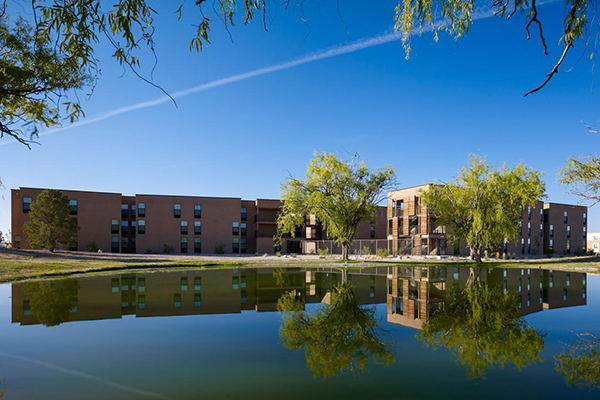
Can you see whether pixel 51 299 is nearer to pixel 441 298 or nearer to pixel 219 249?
pixel 441 298

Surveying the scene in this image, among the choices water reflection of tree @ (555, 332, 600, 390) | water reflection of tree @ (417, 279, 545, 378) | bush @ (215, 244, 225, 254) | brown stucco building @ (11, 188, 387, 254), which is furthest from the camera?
bush @ (215, 244, 225, 254)


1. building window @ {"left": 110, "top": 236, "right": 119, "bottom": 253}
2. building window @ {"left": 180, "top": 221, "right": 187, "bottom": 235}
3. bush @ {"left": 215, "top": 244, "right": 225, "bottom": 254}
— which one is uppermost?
building window @ {"left": 180, "top": 221, "right": 187, "bottom": 235}

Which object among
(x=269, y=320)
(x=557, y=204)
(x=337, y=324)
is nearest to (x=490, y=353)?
(x=337, y=324)

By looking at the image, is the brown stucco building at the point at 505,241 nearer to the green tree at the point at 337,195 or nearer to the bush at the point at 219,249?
the green tree at the point at 337,195

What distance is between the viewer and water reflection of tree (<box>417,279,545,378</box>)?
19.7 ft

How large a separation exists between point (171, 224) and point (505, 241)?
151 feet

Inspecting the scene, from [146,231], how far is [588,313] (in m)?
56.0

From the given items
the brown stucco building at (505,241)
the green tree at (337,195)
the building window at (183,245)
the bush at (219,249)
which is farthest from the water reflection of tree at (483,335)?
the building window at (183,245)

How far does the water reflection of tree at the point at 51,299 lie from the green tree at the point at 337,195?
20.3 metres

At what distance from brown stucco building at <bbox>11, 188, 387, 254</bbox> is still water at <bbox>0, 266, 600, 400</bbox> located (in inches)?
1721

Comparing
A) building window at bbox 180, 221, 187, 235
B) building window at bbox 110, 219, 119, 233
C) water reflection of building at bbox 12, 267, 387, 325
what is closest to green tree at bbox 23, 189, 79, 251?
building window at bbox 110, 219, 119, 233

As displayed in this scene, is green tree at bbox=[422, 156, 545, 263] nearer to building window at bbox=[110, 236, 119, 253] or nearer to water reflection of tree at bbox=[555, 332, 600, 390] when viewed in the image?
water reflection of tree at bbox=[555, 332, 600, 390]

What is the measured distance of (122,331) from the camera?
7836 millimetres

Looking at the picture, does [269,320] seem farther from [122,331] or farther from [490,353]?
[490,353]
